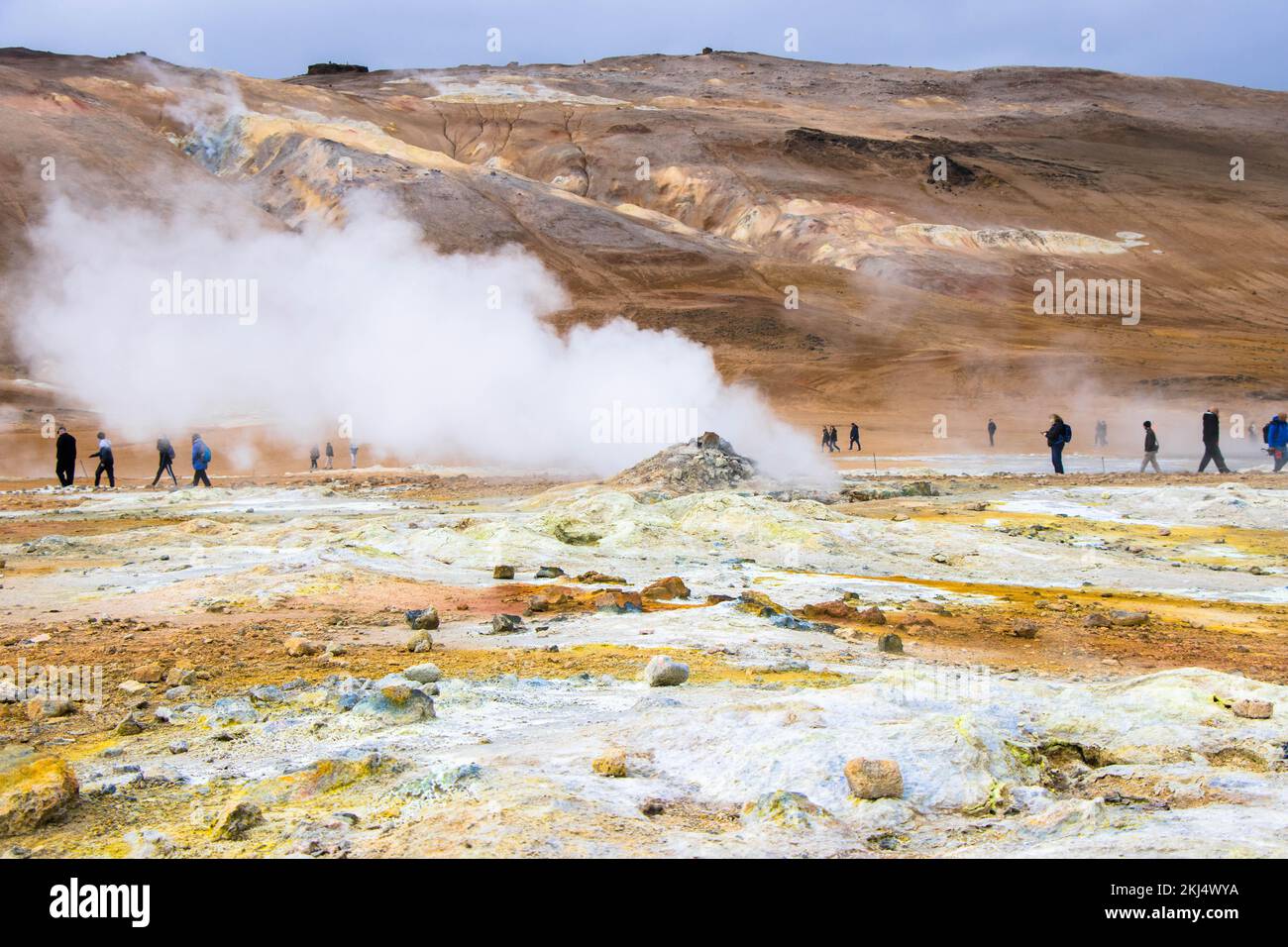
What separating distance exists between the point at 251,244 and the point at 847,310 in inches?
1219

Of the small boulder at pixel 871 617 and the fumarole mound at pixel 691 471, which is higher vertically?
the fumarole mound at pixel 691 471

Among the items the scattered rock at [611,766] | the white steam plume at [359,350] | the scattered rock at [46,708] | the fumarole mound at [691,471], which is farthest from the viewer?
the white steam plume at [359,350]

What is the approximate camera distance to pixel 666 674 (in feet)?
23.1

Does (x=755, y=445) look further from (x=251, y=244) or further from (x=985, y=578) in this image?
(x=251, y=244)

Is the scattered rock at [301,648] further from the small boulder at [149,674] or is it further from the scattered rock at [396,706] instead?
the scattered rock at [396,706]

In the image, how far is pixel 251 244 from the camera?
59.0m

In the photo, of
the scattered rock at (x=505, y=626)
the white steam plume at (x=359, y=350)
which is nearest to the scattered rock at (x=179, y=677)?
the scattered rock at (x=505, y=626)

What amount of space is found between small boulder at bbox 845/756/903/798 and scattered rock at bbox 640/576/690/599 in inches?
239

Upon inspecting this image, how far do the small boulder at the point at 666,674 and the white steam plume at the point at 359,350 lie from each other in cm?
1710

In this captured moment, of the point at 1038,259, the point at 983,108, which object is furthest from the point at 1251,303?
the point at 983,108

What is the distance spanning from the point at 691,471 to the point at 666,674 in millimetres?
13261

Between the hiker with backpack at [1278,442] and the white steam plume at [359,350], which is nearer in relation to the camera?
the hiker with backpack at [1278,442]

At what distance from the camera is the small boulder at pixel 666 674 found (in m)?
7.04

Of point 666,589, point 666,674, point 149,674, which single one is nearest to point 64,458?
point 666,589
